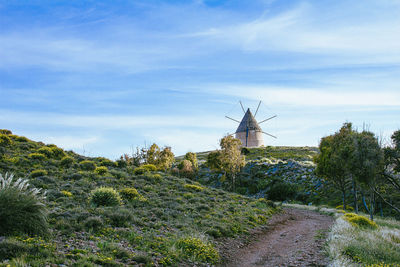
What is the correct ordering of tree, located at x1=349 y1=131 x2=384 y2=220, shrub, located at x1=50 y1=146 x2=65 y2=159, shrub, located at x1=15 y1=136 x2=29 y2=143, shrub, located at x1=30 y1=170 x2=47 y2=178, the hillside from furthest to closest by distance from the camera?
the hillside, shrub, located at x1=15 y1=136 x2=29 y2=143, shrub, located at x1=50 y1=146 x2=65 y2=159, shrub, located at x1=30 y1=170 x2=47 y2=178, tree, located at x1=349 y1=131 x2=384 y2=220

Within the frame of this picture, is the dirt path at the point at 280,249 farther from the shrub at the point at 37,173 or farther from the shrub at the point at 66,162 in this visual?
the shrub at the point at 66,162

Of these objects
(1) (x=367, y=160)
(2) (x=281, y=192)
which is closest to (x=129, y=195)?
(1) (x=367, y=160)

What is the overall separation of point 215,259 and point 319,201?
35.7m

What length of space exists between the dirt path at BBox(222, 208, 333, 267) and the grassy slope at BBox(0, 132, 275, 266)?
101 centimetres

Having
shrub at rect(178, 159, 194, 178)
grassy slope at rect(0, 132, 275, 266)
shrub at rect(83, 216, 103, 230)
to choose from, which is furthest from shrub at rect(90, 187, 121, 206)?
shrub at rect(178, 159, 194, 178)

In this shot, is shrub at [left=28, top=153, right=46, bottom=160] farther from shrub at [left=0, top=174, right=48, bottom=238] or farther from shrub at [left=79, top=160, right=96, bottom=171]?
shrub at [left=0, top=174, right=48, bottom=238]

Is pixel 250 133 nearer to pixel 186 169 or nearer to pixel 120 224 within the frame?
pixel 186 169

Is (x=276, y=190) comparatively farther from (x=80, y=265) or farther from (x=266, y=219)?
(x=80, y=265)

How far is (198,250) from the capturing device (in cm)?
1038

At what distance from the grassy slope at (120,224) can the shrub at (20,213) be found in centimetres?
63

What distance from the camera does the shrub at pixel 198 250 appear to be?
10078mm

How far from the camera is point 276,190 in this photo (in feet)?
146

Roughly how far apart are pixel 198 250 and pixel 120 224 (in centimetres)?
373

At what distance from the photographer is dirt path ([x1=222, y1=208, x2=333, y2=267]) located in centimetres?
1080
